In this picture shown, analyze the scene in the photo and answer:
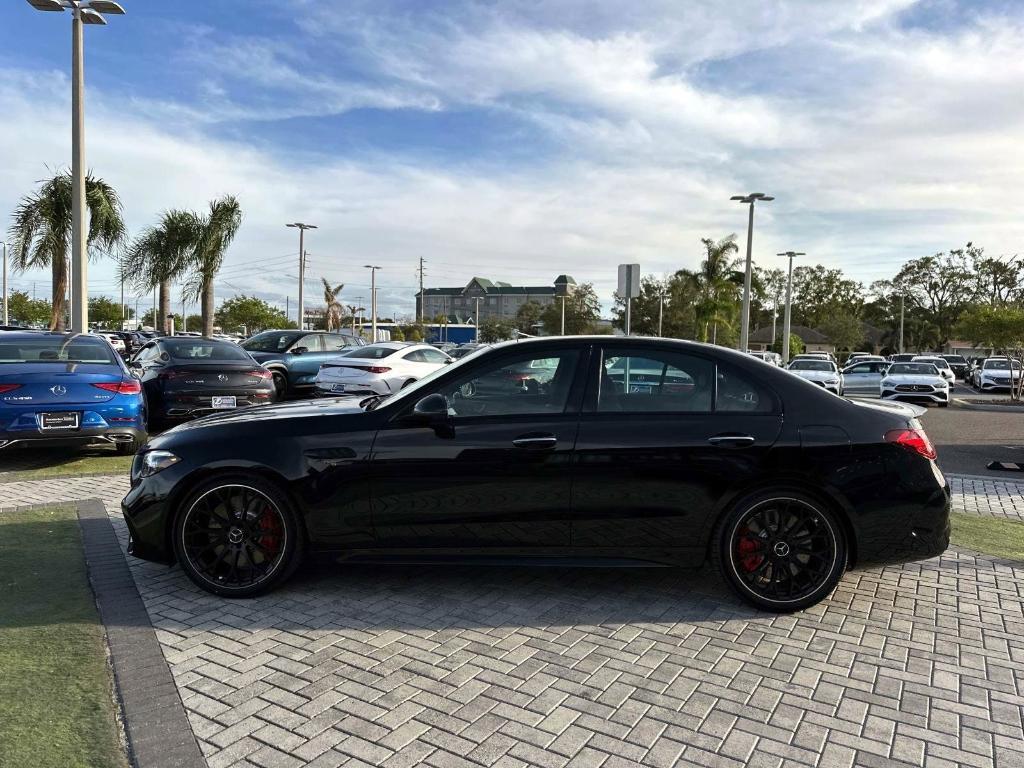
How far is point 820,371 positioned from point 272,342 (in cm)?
1600

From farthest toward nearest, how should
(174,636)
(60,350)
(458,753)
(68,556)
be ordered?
(60,350), (68,556), (174,636), (458,753)

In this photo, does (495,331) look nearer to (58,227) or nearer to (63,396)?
(58,227)

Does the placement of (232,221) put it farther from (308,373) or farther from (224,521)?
(224,521)

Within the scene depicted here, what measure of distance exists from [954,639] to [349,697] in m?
3.12

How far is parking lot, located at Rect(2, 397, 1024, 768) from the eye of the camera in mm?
2908

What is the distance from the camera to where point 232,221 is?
28.3 m

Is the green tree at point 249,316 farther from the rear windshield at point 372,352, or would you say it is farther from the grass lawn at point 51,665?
the grass lawn at point 51,665

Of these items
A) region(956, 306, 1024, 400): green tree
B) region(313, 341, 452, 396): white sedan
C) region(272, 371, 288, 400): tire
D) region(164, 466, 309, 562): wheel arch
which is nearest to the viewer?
region(164, 466, 309, 562): wheel arch

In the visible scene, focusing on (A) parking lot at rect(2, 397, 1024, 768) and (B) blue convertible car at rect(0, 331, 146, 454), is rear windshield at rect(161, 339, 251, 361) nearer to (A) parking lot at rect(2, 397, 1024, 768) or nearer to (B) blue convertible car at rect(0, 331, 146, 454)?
(B) blue convertible car at rect(0, 331, 146, 454)

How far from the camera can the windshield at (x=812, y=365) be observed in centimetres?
2398

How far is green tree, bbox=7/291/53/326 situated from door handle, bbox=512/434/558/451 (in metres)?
81.2

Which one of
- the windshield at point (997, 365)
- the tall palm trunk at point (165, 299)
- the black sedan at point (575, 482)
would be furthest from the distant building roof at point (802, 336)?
the black sedan at point (575, 482)

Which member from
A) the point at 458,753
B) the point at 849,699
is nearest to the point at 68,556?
the point at 458,753

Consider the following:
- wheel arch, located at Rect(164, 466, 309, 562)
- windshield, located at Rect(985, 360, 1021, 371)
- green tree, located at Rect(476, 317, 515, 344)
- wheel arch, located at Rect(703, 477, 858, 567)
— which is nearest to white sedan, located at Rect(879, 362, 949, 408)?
windshield, located at Rect(985, 360, 1021, 371)
